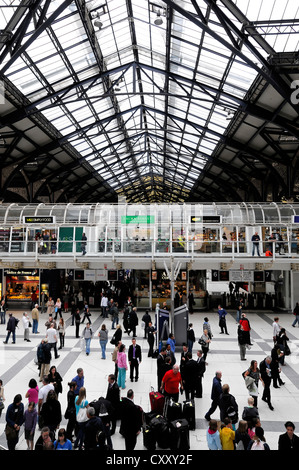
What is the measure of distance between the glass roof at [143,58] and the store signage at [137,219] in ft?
24.9

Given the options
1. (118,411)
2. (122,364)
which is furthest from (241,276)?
(118,411)

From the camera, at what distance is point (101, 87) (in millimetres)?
25578

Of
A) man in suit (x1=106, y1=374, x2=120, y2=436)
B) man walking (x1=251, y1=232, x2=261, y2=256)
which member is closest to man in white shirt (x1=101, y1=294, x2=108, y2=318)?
man walking (x1=251, y1=232, x2=261, y2=256)

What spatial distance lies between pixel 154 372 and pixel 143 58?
19068mm

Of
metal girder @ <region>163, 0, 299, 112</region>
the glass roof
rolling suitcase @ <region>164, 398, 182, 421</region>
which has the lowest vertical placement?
rolling suitcase @ <region>164, 398, 182, 421</region>

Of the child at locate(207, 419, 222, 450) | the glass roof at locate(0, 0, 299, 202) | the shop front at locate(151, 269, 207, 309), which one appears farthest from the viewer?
the shop front at locate(151, 269, 207, 309)

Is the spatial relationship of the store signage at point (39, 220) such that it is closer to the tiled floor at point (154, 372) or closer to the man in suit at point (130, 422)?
the tiled floor at point (154, 372)

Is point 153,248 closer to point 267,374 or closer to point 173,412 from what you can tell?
point 267,374

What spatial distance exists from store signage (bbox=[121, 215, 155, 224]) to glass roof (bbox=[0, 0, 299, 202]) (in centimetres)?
759

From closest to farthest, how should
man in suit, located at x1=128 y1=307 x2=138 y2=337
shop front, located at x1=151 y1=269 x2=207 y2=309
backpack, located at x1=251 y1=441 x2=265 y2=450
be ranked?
backpack, located at x1=251 y1=441 x2=265 y2=450 < man in suit, located at x1=128 y1=307 x2=138 y2=337 < shop front, located at x1=151 y1=269 x2=207 y2=309

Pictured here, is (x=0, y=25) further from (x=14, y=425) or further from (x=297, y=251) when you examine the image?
(x=297, y=251)

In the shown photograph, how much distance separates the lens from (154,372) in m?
12.4

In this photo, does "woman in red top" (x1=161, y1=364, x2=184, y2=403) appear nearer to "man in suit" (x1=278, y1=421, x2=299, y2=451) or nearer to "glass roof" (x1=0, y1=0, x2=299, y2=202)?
"man in suit" (x1=278, y1=421, x2=299, y2=451)

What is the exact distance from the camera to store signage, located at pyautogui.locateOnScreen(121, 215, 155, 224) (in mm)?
23516
